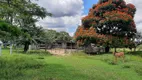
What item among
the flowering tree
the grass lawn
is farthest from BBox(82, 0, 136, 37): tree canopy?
the grass lawn

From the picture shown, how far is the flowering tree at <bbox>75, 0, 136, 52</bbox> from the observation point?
19000mm

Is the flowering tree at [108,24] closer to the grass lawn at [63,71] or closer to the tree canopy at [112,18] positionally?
the tree canopy at [112,18]

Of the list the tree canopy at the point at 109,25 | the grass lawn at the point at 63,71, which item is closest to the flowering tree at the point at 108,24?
the tree canopy at the point at 109,25

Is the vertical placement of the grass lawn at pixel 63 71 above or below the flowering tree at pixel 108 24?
below

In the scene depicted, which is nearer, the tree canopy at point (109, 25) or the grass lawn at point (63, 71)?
the grass lawn at point (63, 71)

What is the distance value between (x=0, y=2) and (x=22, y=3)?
126 centimetres

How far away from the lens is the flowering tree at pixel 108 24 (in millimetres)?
19000

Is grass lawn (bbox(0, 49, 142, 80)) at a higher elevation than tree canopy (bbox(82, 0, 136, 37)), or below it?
below

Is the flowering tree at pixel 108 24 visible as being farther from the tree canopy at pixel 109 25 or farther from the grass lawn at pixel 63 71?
the grass lawn at pixel 63 71

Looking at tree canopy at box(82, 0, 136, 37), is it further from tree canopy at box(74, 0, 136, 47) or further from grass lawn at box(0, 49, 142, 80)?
grass lawn at box(0, 49, 142, 80)

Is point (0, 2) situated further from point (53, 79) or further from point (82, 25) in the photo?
point (82, 25)

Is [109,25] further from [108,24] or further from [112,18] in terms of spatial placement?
[112,18]

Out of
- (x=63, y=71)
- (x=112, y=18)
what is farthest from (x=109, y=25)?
Result: (x=63, y=71)

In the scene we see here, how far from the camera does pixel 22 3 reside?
9180 millimetres
